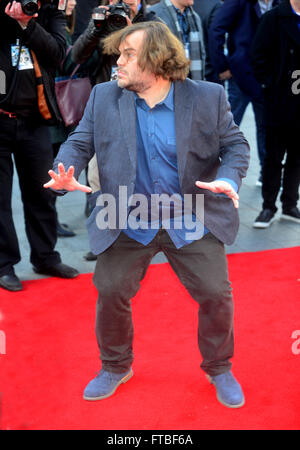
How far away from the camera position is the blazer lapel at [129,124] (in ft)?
9.16

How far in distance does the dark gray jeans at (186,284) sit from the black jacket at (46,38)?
1640 millimetres

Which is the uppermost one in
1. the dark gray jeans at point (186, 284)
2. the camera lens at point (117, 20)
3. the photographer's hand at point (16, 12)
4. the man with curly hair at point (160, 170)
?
the photographer's hand at point (16, 12)

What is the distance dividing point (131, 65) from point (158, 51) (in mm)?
136

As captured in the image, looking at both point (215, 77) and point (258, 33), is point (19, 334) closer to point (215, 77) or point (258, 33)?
point (258, 33)

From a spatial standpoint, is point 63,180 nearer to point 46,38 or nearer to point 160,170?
point 160,170

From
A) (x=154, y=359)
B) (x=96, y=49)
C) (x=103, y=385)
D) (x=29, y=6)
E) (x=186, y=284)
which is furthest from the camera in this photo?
(x=96, y=49)

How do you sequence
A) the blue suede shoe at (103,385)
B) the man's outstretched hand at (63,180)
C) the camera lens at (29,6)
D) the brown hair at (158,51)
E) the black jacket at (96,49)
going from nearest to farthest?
the man's outstretched hand at (63,180) < the brown hair at (158,51) < the blue suede shoe at (103,385) < the camera lens at (29,6) < the black jacket at (96,49)

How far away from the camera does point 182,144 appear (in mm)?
2768

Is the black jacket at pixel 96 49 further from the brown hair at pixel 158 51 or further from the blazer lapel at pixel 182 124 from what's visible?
the blazer lapel at pixel 182 124

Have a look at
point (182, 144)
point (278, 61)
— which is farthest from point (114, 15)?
point (278, 61)

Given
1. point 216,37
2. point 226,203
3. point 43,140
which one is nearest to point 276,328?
point 226,203

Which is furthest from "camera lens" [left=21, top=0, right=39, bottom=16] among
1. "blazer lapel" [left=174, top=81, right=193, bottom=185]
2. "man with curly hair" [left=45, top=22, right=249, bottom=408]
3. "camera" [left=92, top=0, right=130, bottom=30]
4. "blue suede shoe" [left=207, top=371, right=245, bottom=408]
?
"blue suede shoe" [left=207, top=371, right=245, bottom=408]

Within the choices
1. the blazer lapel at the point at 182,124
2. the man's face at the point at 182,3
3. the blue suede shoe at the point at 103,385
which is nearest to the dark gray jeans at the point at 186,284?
the blue suede shoe at the point at 103,385

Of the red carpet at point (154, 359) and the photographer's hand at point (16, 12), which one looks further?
the photographer's hand at point (16, 12)
